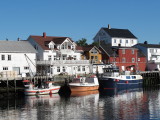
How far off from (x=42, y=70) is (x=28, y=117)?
33988mm

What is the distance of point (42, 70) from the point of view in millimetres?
71688

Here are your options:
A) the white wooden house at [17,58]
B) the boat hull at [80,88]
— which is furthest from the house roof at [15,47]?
the boat hull at [80,88]

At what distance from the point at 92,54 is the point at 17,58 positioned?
2118cm

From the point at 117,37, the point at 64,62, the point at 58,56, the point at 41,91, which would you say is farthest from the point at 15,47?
the point at 117,37

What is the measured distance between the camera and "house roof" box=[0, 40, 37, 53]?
68.3 metres

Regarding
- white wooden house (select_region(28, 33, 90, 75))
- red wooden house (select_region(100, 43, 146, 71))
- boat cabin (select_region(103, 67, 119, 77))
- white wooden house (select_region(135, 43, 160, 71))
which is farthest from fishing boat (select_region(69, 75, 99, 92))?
white wooden house (select_region(135, 43, 160, 71))

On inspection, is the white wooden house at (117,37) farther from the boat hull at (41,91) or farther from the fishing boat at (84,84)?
the boat hull at (41,91)

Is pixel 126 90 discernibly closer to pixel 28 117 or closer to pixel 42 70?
pixel 42 70

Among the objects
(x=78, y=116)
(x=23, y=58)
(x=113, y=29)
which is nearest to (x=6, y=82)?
(x=23, y=58)

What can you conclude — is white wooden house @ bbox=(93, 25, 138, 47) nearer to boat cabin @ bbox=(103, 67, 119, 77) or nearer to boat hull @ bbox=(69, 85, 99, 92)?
boat cabin @ bbox=(103, 67, 119, 77)

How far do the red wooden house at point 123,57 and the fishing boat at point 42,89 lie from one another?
27.7 meters

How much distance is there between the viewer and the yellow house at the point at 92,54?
269 feet

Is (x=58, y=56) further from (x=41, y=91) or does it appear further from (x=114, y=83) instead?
(x=41, y=91)

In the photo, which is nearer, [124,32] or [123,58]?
[123,58]
